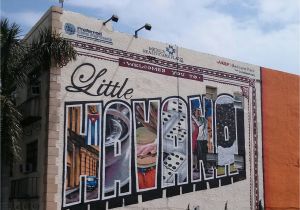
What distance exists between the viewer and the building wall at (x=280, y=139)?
24.7 m

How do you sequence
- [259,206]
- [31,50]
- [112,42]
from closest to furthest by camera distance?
1. [31,50]
2. [112,42]
3. [259,206]

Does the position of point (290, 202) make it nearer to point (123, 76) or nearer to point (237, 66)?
point (237, 66)

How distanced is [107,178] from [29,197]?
115 inches

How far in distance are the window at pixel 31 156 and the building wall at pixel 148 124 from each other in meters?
1.55

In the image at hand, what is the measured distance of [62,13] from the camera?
63.6ft

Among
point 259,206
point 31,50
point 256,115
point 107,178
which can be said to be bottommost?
point 259,206

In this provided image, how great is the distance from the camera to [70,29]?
19.4 m

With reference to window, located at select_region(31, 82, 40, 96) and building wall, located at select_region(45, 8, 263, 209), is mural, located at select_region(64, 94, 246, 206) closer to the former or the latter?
building wall, located at select_region(45, 8, 263, 209)


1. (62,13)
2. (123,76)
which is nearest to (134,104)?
(123,76)

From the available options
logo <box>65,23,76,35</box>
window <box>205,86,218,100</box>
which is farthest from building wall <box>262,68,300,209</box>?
logo <box>65,23,76,35</box>

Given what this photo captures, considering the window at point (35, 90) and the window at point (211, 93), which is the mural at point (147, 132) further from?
the window at point (35, 90)

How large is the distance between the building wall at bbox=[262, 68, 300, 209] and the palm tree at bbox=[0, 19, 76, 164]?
35.9ft

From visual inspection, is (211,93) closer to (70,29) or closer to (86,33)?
(86,33)

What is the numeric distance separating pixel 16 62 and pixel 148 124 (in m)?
6.07
